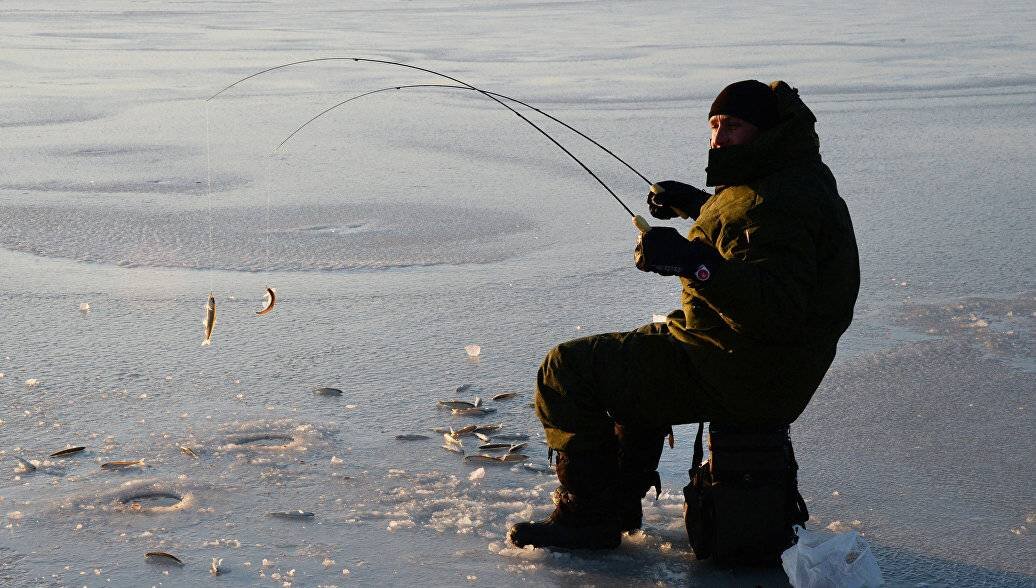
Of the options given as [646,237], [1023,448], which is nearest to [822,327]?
[646,237]

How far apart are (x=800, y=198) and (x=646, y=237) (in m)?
0.45

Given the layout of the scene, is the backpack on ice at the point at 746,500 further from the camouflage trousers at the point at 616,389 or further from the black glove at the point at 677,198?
the black glove at the point at 677,198

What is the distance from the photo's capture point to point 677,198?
3924 millimetres

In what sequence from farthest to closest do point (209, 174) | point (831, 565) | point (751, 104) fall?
point (209, 174)
point (751, 104)
point (831, 565)

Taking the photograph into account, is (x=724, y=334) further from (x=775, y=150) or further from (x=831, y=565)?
(x=831, y=565)

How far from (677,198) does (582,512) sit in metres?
1.08

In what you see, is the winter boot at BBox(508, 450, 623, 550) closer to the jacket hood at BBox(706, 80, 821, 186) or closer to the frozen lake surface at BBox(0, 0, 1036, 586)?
the frozen lake surface at BBox(0, 0, 1036, 586)

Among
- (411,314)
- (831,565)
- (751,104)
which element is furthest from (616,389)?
(411,314)

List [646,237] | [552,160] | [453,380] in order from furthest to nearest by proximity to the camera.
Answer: [552,160], [453,380], [646,237]

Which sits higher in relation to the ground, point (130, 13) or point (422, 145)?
point (130, 13)

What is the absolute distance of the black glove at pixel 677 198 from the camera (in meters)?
3.91

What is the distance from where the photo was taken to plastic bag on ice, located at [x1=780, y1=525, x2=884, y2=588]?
319 cm

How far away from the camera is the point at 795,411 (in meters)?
3.35

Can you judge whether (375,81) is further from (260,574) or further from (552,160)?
(260,574)
